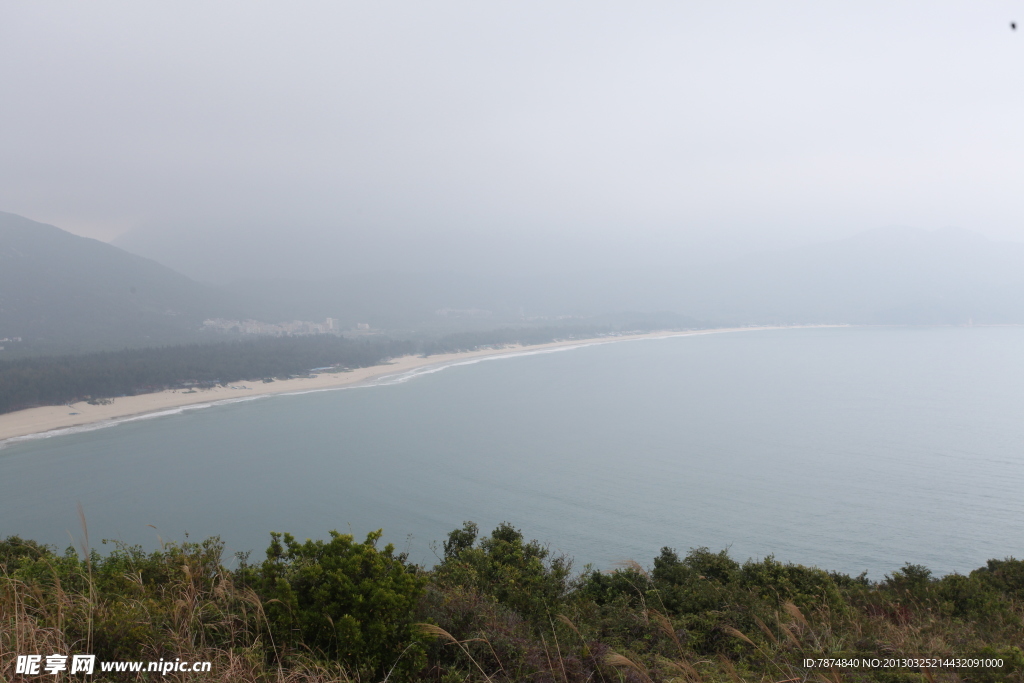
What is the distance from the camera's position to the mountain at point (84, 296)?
96625 millimetres

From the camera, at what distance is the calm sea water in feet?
65.7

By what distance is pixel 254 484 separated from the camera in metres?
27.5

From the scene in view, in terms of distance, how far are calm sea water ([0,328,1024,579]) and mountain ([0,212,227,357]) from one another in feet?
194

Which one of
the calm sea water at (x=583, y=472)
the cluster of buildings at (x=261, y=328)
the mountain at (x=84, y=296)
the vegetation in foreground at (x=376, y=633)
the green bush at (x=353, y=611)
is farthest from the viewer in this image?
the cluster of buildings at (x=261, y=328)

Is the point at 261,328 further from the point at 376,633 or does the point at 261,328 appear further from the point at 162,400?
the point at 376,633

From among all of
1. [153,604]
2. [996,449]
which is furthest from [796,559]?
[996,449]

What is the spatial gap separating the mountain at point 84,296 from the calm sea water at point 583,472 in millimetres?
58994

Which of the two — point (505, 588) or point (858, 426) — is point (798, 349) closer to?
point (858, 426)

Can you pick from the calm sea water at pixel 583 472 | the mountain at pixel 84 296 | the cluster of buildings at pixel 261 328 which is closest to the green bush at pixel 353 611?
the calm sea water at pixel 583 472

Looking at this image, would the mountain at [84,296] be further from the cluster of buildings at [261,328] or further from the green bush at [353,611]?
the green bush at [353,611]

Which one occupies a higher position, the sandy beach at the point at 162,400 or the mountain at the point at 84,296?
the mountain at the point at 84,296

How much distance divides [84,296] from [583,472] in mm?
129891

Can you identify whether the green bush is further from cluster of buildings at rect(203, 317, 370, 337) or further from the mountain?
cluster of buildings at rect(203, 317, 370, 337)

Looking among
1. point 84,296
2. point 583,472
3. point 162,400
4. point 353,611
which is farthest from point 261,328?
point 353,611
